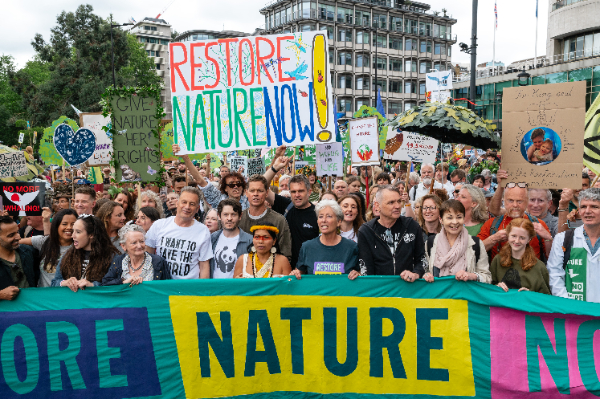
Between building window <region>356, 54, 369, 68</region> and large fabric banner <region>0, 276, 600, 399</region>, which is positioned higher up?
building window <region>356, 54, 369, 68</region>

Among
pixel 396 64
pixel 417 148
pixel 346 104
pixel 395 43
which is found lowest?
pixel 417 148

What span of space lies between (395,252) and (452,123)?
8.19ft

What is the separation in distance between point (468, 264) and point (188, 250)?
2.41 metres

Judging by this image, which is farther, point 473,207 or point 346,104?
point 346,104

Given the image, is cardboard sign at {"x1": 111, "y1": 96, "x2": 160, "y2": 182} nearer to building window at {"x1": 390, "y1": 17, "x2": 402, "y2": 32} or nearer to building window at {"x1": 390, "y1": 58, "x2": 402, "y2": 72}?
building window at {"x1": 390, "y1": 58, "x2": 402, "y2": 72}

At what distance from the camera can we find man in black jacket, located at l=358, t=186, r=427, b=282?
4023 millimetres

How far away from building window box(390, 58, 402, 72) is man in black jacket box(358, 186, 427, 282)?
238 feet

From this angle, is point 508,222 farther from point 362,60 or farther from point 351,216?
point 362,60

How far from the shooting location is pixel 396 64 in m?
73.4

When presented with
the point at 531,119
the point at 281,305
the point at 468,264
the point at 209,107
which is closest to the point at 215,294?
the point at 281,305

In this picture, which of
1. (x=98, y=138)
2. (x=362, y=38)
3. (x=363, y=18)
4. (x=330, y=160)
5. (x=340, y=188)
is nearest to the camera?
(x=340, y=188)

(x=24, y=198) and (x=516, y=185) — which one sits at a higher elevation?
(x=516, y=185)

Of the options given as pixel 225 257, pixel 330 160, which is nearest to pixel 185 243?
pixel 225 257

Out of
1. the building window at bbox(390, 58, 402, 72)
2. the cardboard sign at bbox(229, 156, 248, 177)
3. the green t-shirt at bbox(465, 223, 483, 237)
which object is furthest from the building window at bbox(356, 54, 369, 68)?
the green t-shirt at bbox(465, 223, 483, 237)
